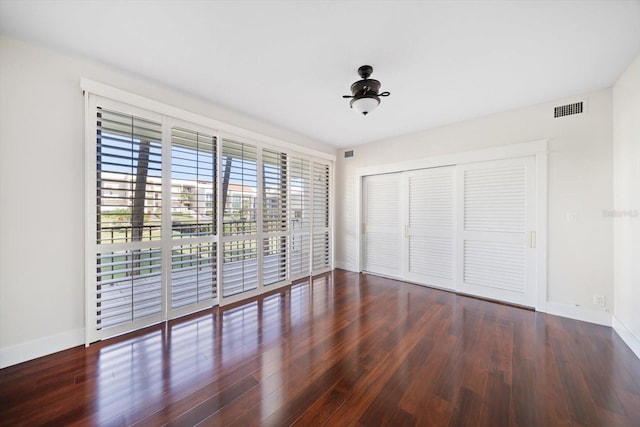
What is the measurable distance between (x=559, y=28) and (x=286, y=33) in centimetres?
212

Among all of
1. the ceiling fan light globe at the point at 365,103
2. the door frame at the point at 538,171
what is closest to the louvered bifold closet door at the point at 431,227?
the door frame at the point at 538,171

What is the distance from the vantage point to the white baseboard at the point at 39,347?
1.95 meters

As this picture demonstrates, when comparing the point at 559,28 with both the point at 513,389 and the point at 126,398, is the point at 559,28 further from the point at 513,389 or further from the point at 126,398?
the point at 126,398

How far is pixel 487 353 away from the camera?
2.17 metres

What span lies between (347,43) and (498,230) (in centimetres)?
321

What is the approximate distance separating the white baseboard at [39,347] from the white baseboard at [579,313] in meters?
5.28

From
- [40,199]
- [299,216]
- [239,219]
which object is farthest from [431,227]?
[40,199]

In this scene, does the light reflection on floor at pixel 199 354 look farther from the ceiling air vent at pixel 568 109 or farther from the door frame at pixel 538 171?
the ceiling air vent at pixel 568 109

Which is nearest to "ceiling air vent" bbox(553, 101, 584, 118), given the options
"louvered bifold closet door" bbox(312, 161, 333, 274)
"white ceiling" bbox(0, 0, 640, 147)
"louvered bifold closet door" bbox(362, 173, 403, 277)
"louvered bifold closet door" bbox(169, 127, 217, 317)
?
"white ceiling" bbox(0, 0, 640, 147)

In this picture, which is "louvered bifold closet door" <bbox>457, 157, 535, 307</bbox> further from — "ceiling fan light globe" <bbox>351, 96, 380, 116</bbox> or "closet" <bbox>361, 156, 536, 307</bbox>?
"ceiling fan light globe" <bbox>351, 96, 380, 116</bbox>

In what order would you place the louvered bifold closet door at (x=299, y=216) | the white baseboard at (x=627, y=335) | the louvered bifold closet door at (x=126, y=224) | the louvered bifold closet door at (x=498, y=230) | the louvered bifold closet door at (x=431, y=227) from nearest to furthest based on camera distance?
1. the white baseboard at (x=627, y=335)
2. the louvered bifold closet door at (x=126, y=224)
3. the louvered bifold closet door at (x=498, y=230)
4. the louvered bifold closet door at (x=431, y=227)
5. the louvered bifold closet door at (x=299, y=216)

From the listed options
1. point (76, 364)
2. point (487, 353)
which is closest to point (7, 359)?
point (76, 364)

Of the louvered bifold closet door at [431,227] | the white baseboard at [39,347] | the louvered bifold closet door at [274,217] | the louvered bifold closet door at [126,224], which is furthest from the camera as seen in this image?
the louvered bifold closet door at [431,227]

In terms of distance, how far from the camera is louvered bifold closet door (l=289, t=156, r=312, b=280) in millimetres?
4247
